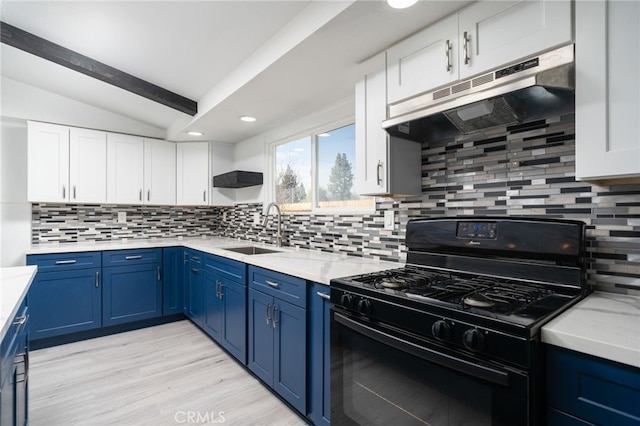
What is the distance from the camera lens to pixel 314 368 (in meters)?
1.74

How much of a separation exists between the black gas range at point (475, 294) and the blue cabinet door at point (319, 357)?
0.16 meters

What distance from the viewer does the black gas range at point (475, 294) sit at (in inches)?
36.8

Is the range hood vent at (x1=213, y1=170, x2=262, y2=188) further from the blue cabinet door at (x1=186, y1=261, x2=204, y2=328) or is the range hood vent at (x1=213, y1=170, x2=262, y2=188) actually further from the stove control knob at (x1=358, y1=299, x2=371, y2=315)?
the stove control knob at (x1=358, y1=299, x2=371, y2=315)

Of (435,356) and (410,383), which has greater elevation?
(435,356)

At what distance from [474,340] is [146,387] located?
90.1 inches

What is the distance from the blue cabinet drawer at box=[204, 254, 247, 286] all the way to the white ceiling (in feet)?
4.21

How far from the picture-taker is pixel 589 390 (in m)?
0.83

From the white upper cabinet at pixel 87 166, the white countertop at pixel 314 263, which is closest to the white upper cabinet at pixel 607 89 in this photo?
the white countertop at pixel 314 263

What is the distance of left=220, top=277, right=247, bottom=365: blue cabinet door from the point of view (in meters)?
2.39

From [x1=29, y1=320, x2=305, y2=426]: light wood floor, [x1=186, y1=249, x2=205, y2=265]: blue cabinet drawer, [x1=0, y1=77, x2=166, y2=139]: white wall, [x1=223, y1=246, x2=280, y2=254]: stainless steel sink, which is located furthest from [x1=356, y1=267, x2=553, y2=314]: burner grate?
[x1=0, y1=77, x2=166, y2=139]: white wall

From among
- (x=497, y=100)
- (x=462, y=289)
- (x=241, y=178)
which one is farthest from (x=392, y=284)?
(x=241, y=178)

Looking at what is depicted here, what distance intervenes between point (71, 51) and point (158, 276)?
218 cm

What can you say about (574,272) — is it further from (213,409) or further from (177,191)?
(177,191)

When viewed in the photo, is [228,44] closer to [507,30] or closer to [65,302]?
[507,30]
